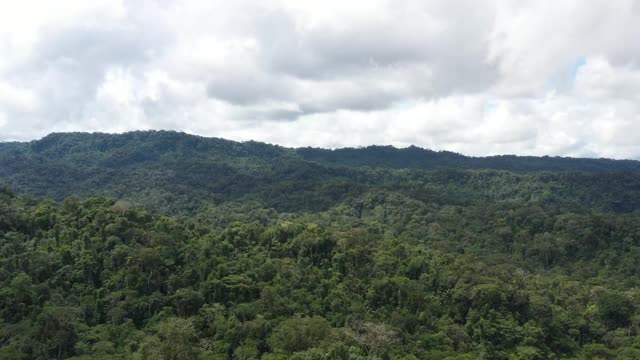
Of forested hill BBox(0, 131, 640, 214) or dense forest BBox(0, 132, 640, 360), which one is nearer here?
dense forest BBox(0, 132, 640, 360)

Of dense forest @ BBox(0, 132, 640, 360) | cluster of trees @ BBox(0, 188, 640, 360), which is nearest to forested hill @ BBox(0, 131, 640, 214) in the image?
dense forest @ BBox(0, 132, 640, 360)

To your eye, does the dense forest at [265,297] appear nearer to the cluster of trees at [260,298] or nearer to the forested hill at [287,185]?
the cluster of trees at [260,298]

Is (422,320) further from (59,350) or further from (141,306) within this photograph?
(59,350)

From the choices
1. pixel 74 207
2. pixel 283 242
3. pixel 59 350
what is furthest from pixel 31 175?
pixel 59 350

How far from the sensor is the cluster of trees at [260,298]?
39094 mm

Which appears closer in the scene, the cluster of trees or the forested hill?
the cluster of trees

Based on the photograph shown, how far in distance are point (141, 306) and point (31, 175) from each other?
443 feet

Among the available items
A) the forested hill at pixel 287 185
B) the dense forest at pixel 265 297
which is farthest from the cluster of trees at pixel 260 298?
the forested hill at pixel 287 185

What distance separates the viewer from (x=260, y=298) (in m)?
47.5

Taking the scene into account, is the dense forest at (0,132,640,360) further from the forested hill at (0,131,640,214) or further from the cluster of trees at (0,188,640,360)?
the forested hill at (0,131,640,214)

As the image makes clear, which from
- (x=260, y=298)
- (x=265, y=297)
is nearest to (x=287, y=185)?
(x=260, y=298)

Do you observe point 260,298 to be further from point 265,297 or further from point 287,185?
point 287,185

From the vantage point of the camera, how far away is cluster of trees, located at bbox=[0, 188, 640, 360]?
39094 millimetres

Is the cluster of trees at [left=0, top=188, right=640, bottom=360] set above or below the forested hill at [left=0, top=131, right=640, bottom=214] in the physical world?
below
